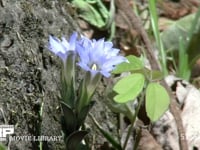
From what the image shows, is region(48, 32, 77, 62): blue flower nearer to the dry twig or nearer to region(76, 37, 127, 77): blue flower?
region(76, 37, 127, 77): blue flower

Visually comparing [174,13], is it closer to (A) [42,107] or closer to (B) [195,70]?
(B) [195,70]

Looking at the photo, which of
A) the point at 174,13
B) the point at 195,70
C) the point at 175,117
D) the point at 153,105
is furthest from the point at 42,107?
the point at 174,13

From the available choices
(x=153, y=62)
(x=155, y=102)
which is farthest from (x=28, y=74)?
(x=153, y=62)

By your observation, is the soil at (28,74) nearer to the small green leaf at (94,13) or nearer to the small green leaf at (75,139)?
the small green leaf at (75,139)

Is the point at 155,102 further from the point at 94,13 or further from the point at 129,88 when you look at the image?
the point at 94,13

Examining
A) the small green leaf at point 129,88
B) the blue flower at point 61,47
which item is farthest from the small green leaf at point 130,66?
the blue flower at point 61,47

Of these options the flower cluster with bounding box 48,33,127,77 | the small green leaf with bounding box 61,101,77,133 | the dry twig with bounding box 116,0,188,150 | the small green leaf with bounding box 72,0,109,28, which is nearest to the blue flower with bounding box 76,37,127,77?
the flower cluster with bounding box 48,33,127,77

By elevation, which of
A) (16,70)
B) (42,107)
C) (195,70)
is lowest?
(195,70)
